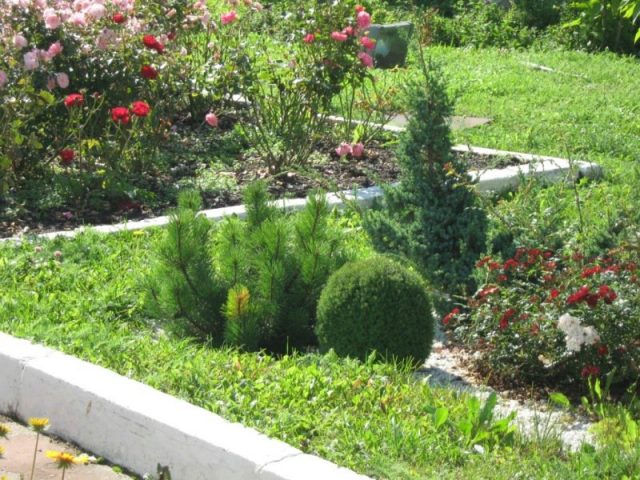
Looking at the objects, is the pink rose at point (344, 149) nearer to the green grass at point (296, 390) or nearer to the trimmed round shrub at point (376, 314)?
the green grass at point (296, 390)

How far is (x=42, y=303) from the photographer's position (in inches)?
227

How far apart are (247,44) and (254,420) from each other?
5618mm

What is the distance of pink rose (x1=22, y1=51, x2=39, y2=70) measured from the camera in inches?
317

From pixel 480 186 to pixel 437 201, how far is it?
2.46 meters

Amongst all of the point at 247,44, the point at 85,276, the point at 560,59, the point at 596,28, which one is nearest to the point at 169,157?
the point at 247,44

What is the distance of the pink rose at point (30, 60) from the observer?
26.4 feet

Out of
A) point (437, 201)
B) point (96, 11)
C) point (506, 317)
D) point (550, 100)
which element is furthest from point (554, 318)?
point (550, 100)

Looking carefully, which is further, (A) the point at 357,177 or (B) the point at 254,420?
(A) the point at 357,177

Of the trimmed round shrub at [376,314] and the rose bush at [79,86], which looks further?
the rose bush at [79,86]

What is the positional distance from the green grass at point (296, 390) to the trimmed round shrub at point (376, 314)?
0.15 m

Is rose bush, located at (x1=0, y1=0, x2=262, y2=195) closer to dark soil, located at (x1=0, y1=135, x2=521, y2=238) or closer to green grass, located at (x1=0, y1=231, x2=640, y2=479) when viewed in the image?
dark soil, located at (x1=0, y1=135, x2=521, y2=238)


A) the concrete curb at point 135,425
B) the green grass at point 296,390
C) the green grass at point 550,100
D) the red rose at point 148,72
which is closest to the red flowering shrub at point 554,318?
the green grass at point 296,390

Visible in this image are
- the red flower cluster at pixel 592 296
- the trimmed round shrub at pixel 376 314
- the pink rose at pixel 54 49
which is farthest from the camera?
the pink rose at pixel 54 49

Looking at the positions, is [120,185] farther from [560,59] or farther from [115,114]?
[560,59]
